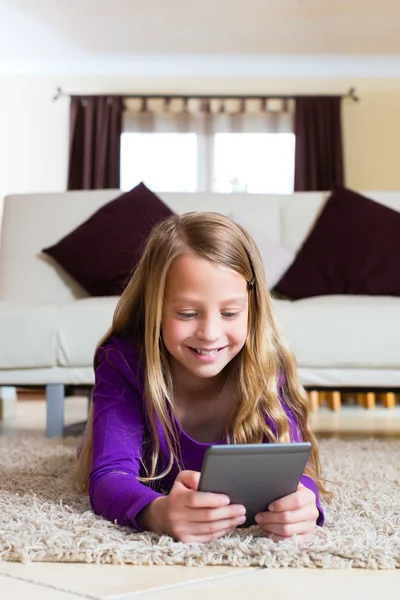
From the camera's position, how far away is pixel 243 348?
4.40ft

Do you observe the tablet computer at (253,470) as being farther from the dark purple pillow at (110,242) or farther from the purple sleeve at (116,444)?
the dark purple pillow at (110,242)

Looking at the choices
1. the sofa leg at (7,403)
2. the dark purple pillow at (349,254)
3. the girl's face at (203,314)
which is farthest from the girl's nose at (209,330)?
the sofa leg at (7,403)

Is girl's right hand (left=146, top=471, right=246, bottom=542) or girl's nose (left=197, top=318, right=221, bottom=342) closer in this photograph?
girl's right hand (left=146, top=471, right=246, bottom=542)

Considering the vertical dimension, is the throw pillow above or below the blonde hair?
above

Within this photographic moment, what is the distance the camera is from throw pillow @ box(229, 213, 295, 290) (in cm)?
317

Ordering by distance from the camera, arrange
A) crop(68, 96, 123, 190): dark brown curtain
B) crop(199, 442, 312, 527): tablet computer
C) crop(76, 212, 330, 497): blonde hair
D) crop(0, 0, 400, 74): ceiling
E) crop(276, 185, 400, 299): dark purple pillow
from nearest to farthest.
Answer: crop(199, 442, 312, 527): tablet computer, crop(76, 212, 330, 497): blonde hair, crop(276, 185, 400, 299): dark purple pillow, crop(0, 0, 400, 74): ceiling, crop(68, 96, 123, 190): dark brown curtain

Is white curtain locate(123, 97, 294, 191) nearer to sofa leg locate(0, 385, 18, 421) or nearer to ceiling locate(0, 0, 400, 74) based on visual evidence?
ceiling locate(0, 0, 400, 74)

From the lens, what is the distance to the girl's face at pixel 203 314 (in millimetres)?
1209

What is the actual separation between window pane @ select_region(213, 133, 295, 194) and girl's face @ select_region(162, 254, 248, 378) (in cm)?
581

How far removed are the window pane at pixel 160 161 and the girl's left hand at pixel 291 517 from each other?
6.02m

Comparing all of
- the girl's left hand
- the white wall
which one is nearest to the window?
the white wall

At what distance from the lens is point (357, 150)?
7066 millimetres

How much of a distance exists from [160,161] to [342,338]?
4772 millimetres

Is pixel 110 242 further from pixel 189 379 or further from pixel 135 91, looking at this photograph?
pixel 135 91
